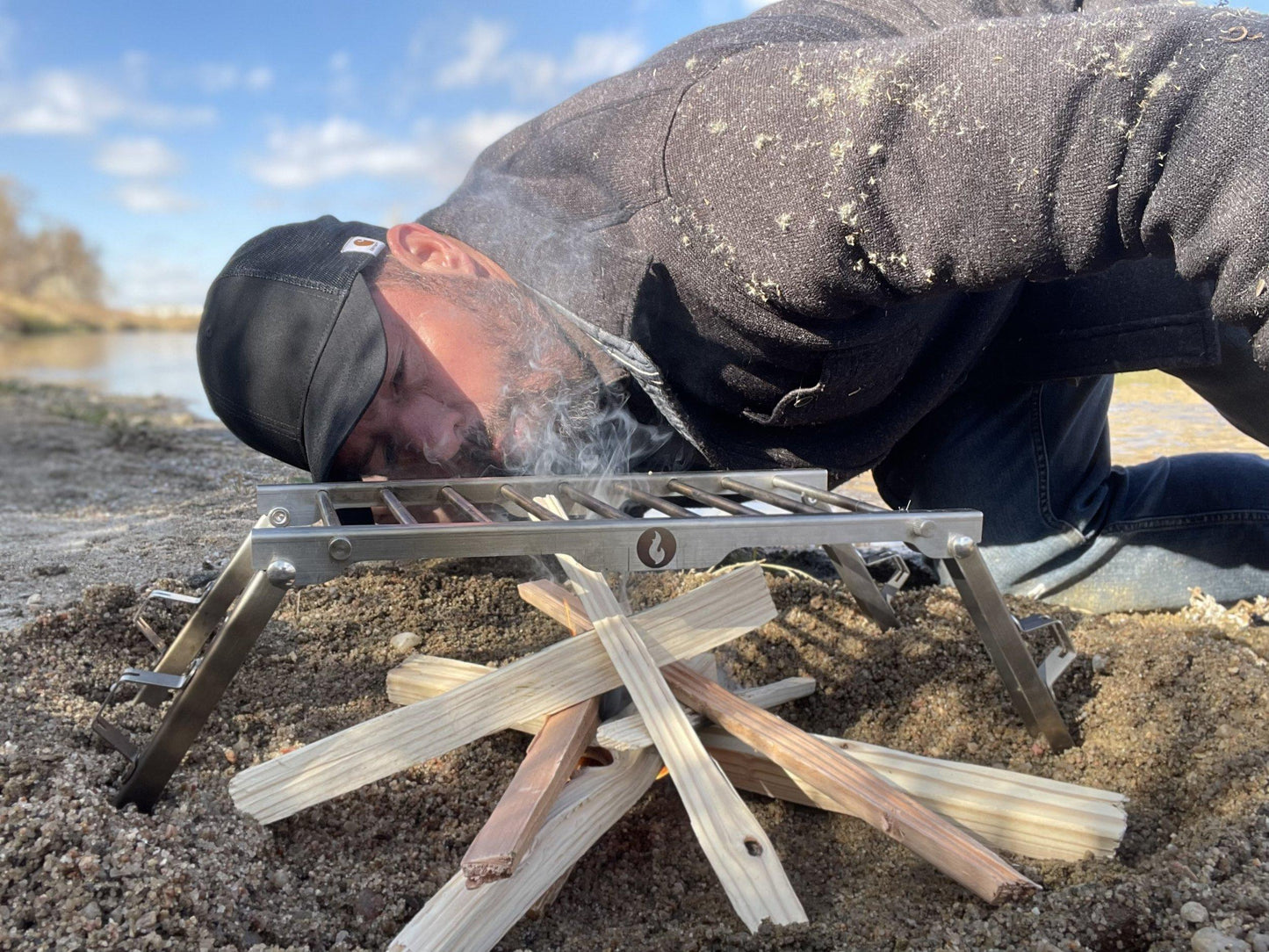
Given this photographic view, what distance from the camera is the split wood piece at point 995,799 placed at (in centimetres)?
134

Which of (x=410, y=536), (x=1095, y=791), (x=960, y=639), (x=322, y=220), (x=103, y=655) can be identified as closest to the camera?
(x=410, y=536)

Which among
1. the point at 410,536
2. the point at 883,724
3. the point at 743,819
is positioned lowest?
the point at 883,724

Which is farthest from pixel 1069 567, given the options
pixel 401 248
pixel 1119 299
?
pixel 401 248

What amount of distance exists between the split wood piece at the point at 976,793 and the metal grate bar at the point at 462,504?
384mm

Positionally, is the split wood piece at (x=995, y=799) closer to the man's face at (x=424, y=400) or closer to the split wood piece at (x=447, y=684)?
the split wood piece at (x=447, y=684)

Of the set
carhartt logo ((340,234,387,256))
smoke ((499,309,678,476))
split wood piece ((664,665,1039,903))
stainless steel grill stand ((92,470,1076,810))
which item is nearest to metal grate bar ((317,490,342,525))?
stainless steel grill stand ((92,470,1076,810))

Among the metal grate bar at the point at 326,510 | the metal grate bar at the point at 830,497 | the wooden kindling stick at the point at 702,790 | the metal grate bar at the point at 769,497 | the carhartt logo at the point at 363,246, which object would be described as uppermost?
the carhartt logo at the point at 363,246

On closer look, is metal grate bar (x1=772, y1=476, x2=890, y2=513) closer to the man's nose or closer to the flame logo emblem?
the flame logo emblem

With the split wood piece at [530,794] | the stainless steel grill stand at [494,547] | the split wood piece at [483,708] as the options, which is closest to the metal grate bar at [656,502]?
the stainless steel grill stand at [494,547]

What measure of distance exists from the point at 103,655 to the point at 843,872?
143 cm

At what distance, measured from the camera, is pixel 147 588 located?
1.98 metres

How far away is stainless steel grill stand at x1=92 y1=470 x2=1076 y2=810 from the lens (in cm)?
121

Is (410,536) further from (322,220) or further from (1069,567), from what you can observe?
(1069,567)

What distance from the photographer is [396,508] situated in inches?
61.2
